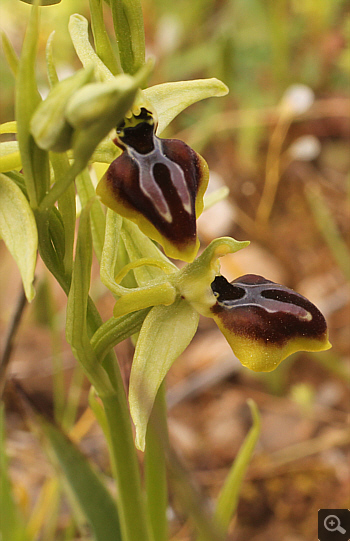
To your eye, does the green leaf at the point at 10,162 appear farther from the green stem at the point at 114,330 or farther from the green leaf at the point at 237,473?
the green leaf at the point at 237,473

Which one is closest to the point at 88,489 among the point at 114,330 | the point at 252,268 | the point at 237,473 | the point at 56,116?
the point at 237,473

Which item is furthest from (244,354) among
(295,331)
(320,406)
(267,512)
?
(320,406)

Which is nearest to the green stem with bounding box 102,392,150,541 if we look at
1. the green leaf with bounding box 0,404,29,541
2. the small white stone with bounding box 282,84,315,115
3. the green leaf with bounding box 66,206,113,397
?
the green leaf with bounding box 66,206,113,397

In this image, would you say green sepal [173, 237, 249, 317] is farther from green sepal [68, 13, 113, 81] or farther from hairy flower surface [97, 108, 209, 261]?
green sepal [68, 13, 113, 81]

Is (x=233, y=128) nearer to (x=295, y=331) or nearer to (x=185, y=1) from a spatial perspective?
(x=185, y=1)

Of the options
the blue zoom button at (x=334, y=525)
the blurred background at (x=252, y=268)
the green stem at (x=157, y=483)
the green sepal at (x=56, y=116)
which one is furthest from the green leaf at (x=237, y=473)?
the green sepal at (x=56, y=116)

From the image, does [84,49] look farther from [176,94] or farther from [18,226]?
[18,226]
